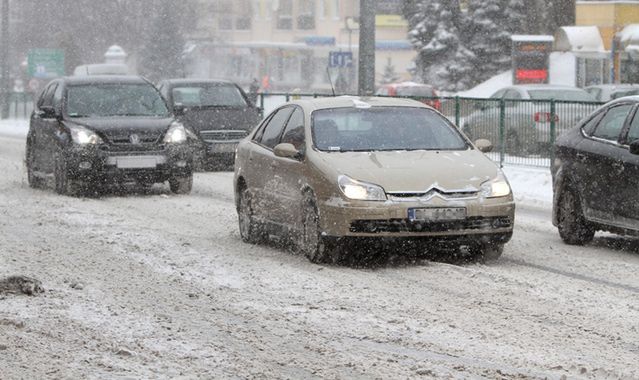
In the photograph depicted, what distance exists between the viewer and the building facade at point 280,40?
96.2 meters

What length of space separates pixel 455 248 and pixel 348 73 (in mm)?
74718

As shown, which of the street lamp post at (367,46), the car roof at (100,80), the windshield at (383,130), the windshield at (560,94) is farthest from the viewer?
the windshield at (560,94)

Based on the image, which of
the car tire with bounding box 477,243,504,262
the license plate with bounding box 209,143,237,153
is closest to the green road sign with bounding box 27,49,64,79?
the license plate with bounding box 209,143,237,153

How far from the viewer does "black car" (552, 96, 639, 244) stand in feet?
41.9

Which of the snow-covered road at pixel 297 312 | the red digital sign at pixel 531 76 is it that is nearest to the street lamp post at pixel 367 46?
the snow-covered road at pixel 297 312

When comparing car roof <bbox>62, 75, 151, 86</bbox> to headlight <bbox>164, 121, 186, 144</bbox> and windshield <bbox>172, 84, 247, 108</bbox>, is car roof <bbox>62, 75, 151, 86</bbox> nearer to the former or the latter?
headlight <bbox>164, 121, 186, 144</bbox>

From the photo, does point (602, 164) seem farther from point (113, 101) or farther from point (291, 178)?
point (113, 101)

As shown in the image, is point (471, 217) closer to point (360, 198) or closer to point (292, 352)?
point (360, 198)

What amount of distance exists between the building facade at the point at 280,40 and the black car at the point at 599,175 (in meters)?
79.7

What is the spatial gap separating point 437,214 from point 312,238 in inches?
42.2

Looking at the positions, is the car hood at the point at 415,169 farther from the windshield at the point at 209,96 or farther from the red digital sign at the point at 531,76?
the red digital sign at the point at 531,76

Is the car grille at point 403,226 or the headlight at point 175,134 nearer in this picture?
the car grille at point 403,226

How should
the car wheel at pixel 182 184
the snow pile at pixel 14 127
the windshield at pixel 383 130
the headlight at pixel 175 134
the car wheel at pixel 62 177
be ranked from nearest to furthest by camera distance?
the windshield at pixel 383 130 → the car wheel at pixel 62 177 → the headlight at pixel 175 134 → the car wheel at pixel 182 184 → the snow pile at pixel 14 127

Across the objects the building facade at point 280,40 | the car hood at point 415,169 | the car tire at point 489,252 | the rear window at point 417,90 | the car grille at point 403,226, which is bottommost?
the building facade at point 280,40
